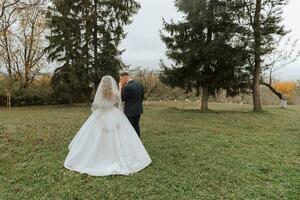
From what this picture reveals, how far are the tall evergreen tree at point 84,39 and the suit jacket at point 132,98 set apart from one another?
514 inches

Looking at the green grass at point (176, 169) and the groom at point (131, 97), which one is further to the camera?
the groom at point (131, 97)

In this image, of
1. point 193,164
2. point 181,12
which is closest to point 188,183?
point 193,164

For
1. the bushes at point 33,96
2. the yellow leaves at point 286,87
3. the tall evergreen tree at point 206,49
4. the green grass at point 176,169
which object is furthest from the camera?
the yellow leaves at point 286,87

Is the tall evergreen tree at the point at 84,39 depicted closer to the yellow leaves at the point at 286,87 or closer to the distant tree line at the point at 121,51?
the distant tree line at the point at 121,51

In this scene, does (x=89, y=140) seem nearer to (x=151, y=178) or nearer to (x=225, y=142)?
(x=151, y=178)

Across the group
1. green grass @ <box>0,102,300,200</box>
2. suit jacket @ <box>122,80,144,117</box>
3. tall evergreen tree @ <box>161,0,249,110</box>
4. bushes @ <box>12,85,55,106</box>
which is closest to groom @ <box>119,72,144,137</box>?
suit jacket @ <box>122,80,144,117</box>

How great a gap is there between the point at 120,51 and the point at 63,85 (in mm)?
4819

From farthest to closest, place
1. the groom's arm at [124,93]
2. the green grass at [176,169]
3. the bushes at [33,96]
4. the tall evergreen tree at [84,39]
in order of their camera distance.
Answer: the bushes at [33,96], the tall evergreen tree at [84,39], the groom's arm at [124,93], the green grass at [176,169]

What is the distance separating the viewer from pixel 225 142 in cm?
746

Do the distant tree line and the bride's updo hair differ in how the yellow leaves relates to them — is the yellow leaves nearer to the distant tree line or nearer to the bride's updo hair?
the distant tree line

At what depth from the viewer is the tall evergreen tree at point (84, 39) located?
18922 millimetres

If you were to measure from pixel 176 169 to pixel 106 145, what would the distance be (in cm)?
145

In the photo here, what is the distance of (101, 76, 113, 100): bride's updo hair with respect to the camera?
5.66 meters

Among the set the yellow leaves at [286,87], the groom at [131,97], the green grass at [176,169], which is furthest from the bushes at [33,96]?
the yellow leaves at [286,87]
